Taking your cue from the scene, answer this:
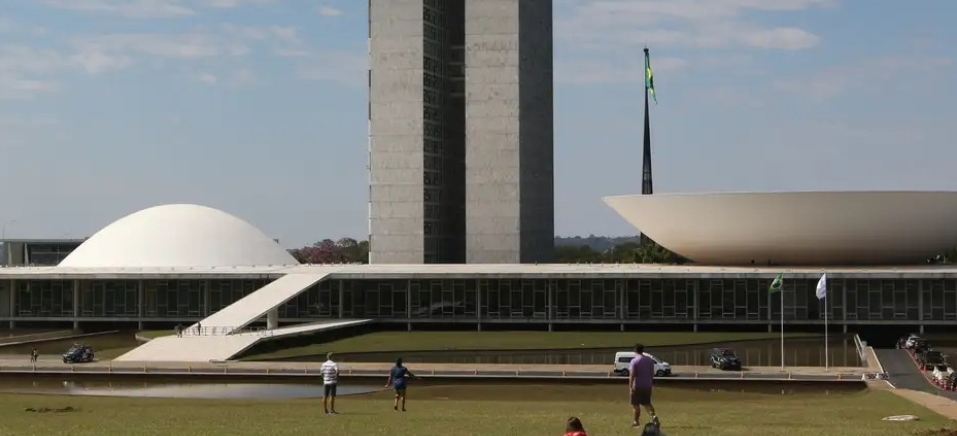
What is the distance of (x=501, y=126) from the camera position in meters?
114

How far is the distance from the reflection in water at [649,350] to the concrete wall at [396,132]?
4789cm

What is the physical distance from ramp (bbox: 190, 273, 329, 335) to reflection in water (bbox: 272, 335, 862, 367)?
10982 mm

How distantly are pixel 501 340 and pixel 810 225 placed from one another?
20.3 meters

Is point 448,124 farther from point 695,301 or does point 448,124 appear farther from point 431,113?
point 695,301

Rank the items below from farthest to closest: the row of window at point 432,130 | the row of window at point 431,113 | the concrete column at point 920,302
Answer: the row of window at point 432,130
the row of window at point 431,113
the concrete column at point 920,302

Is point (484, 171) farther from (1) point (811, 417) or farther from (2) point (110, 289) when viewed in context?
(1) point (811, 417)

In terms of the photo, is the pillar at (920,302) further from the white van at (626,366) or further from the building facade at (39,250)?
the building facade at (39,250)

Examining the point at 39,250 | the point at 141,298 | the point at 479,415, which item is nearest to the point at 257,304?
A: the point at 141,298

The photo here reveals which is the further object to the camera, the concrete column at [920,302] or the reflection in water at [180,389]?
the concrete column at [920,302]

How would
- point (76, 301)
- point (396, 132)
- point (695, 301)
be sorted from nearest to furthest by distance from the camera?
point (695, 301) → point (76, 301) → point (396, 132)

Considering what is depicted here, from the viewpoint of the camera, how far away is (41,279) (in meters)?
90.4

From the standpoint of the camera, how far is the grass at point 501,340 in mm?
67938

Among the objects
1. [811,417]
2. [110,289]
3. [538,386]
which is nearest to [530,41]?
[110,289]

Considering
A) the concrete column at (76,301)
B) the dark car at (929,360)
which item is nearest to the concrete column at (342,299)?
the concrete column at (76,301)
